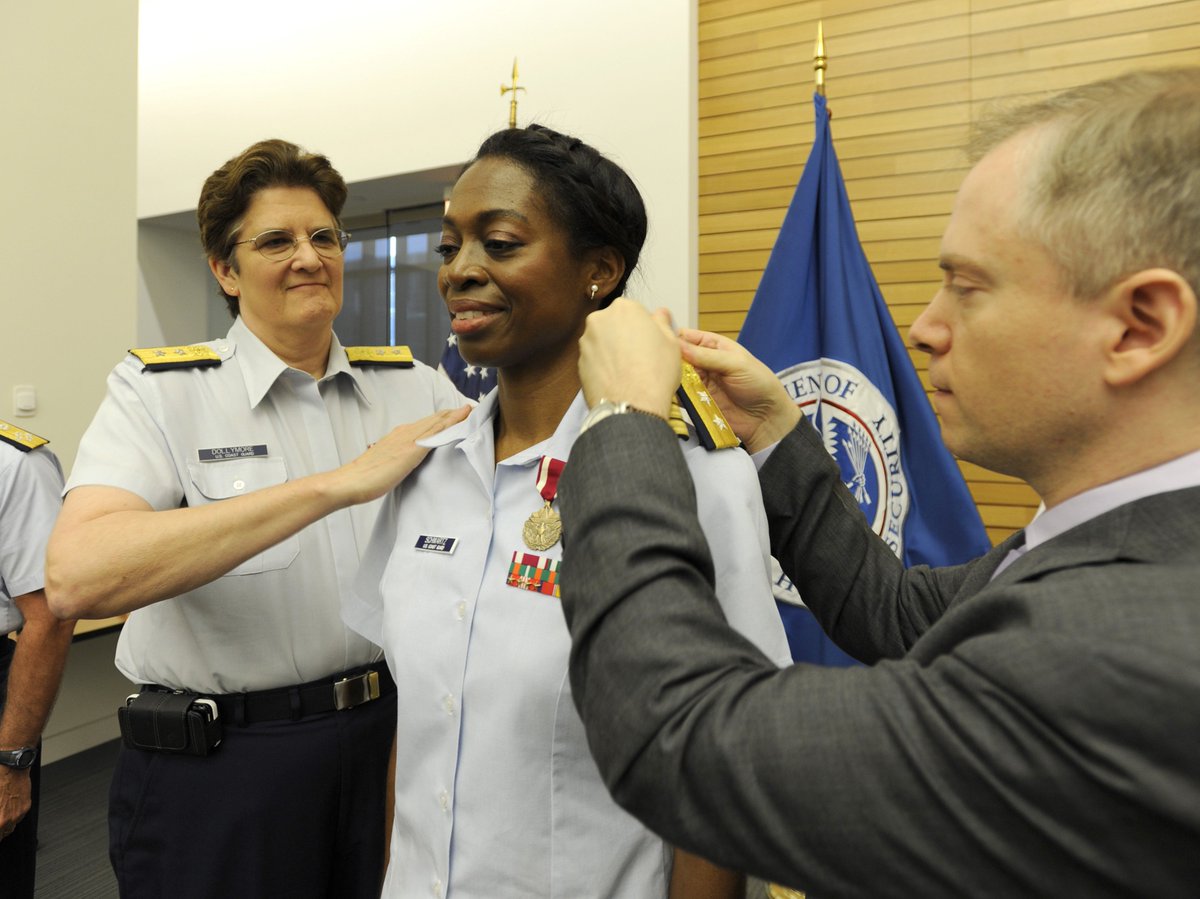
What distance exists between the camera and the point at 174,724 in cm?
156

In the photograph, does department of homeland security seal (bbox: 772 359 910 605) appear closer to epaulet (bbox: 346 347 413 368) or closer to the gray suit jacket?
epaulet (bbox: 346 347 413 368)

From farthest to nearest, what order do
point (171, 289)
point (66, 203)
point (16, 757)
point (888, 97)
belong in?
point (171, 289) → point (66, 203) → point (888, 97) → point (16, 757)

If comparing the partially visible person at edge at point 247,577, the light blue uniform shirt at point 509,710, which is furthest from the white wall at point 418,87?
the light blue uniform shirt at point 509,710

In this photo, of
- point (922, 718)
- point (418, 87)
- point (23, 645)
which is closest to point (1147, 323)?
point (922, 718)

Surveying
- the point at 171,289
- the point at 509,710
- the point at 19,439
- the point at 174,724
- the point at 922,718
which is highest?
the point at 171,289

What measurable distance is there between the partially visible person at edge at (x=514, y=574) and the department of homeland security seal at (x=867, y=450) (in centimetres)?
134

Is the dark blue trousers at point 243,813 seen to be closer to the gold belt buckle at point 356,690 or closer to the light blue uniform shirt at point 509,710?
the gold belt buckle at point 356,690

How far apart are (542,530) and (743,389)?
37 cm

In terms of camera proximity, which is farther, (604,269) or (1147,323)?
(604,269)

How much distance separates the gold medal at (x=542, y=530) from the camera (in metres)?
1.15

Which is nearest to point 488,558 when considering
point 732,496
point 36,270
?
point 732,496

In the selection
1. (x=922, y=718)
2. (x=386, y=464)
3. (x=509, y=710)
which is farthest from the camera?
(x=386, y=464)

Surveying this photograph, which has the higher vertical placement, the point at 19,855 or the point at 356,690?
the point at 356,690

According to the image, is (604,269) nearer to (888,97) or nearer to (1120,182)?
(1120,182)
